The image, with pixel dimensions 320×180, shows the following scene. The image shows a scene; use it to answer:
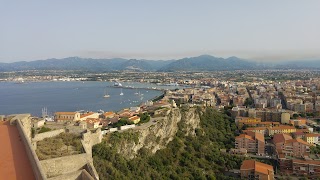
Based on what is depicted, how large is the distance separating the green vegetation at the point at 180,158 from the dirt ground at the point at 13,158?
4517mm

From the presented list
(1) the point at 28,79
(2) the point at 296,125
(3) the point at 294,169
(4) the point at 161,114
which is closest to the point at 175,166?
(4) the point at 161,114

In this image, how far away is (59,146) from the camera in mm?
8844

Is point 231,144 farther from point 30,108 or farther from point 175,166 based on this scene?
point 30,108

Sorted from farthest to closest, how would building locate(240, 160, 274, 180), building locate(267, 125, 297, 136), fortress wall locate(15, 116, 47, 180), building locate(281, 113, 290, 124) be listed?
building locate(281, 113, 290, 124) < building locate(267, 125, 297, 136) < building locate(240, 160, 274, 180) < fortress wall locate(15, 116, 47, 180)

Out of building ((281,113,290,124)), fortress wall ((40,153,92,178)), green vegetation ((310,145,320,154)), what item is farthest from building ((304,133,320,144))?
fortress wall ((40,153,92,178))

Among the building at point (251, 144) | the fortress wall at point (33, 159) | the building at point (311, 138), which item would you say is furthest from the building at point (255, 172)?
the fortress wall at point (33, 159)

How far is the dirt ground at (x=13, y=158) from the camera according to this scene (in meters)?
5.06

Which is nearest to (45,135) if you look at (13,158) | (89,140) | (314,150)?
(89,140)

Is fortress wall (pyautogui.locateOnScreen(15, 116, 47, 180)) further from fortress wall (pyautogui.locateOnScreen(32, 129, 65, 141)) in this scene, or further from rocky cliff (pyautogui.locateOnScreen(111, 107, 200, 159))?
rocky cliff (pyautogui.locateOnScreen(111, 107, 200, 159))

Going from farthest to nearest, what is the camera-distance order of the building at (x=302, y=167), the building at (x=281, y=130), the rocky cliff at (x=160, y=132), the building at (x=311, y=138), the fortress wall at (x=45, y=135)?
the building at (x=281, y=130) < the building at (x=311, y=138) < the building at (x=302, y=167) < the rocky cliff at (x=160, y=132) < the fortress wall at (x=45, y=135)

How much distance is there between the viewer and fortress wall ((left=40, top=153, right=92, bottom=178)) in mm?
6808

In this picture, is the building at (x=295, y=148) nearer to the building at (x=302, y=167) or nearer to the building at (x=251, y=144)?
the building at (x=251, y=144)

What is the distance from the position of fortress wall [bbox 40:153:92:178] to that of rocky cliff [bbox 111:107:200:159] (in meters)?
5.97

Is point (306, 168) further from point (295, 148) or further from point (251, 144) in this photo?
point (251, 144)
